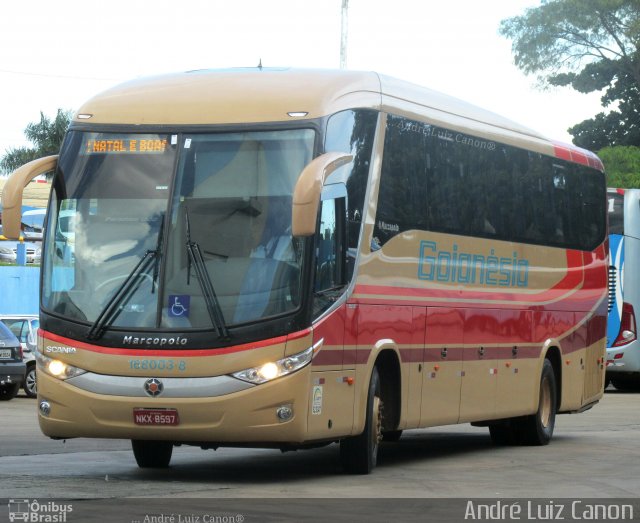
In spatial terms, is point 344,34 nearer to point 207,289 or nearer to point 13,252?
point 207,289

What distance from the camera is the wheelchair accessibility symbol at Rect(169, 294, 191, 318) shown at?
1253 centimetres

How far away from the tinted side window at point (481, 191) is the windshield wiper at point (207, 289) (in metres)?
2.10

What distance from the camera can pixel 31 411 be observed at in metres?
25.6

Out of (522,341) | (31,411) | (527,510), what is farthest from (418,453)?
(31,411)

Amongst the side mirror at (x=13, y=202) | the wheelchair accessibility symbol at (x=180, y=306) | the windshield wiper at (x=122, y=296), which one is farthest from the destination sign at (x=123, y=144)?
the wheelchair accessibility symbol at (x=180, y=306)

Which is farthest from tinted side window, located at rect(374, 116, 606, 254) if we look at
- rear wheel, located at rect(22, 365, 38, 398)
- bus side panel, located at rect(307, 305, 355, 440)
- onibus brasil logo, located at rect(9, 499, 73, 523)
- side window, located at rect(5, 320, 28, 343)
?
side window, located at rect(5, 320, 28, 343)

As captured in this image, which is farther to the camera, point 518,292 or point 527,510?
point 518,292

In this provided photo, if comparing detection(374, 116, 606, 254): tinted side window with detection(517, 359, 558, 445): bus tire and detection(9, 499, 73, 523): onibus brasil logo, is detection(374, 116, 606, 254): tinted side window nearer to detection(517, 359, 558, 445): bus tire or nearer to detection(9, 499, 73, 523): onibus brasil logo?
detection(517, 359, 558, 445): bus tire

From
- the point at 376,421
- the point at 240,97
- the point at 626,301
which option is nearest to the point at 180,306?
the point at 240,97

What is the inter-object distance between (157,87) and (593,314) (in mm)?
8995

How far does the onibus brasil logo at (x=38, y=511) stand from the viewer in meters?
9.93

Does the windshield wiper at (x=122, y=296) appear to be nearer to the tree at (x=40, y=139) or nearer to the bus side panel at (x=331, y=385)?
the bus side panel at (x=331, y=385)

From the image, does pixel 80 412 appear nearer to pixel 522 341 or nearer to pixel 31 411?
pixel 522 341

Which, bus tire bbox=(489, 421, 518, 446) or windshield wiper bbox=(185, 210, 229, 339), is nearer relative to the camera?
windshield wiper bbox=(185, 210, 229, 339)
